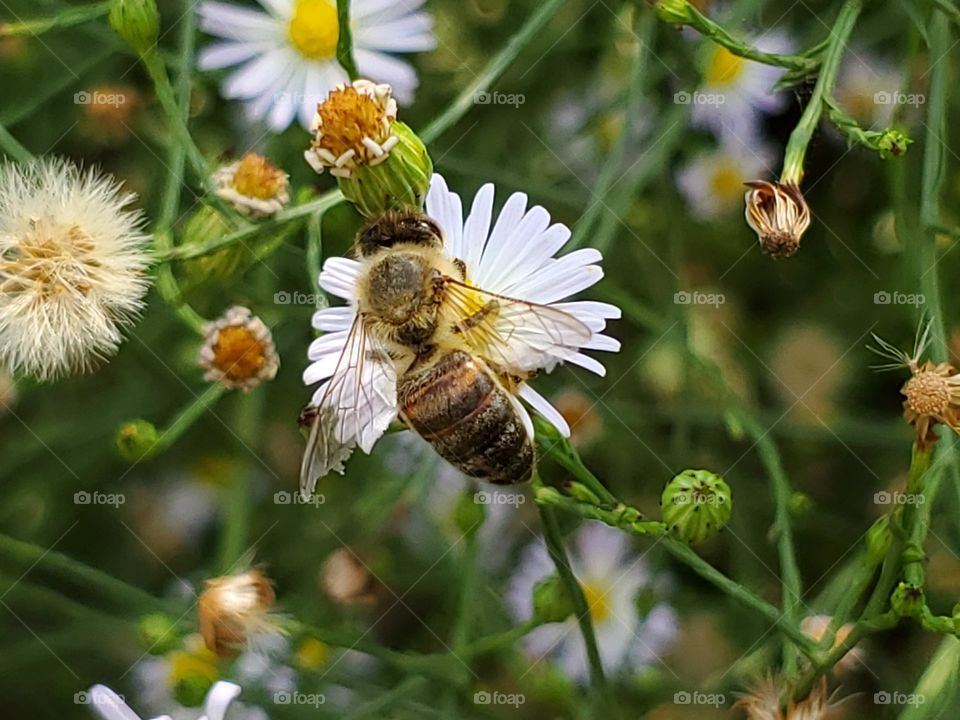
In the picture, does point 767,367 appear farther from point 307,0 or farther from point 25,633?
point 25,633

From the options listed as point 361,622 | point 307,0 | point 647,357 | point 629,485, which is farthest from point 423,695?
point 307,0

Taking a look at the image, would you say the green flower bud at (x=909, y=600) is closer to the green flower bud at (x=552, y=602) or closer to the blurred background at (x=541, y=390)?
the green flower bud at (x=552, y=602)

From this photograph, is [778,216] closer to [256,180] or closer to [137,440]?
[256,180]

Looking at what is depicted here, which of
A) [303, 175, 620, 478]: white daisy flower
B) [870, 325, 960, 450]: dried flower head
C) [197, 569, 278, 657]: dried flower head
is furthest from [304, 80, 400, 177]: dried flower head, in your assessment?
[870, 325, 960, 450]: dried flower head

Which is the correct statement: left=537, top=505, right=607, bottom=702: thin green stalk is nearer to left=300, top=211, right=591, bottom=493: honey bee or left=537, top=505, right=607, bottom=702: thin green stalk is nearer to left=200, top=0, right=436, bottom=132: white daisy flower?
left=300, top=211, right=591, bottom=493: honey bee

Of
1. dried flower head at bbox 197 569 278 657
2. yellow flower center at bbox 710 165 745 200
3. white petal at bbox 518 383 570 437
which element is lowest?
dried flower head at bbox 197 569 278 657

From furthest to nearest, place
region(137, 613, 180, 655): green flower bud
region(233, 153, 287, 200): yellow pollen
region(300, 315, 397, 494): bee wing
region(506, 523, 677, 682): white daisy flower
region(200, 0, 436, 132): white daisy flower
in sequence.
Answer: region(506, 523, 677, 682): white daisy flower → region(200, 0, 436, 132): white daisy flower → region(137, 613, 180, 655): green flower bud → region(233, 153, 287, 200): yellow pollen → region(300, 315, 397, 494): bee wing

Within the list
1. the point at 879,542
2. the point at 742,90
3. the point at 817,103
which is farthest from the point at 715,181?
the point at 879,542
